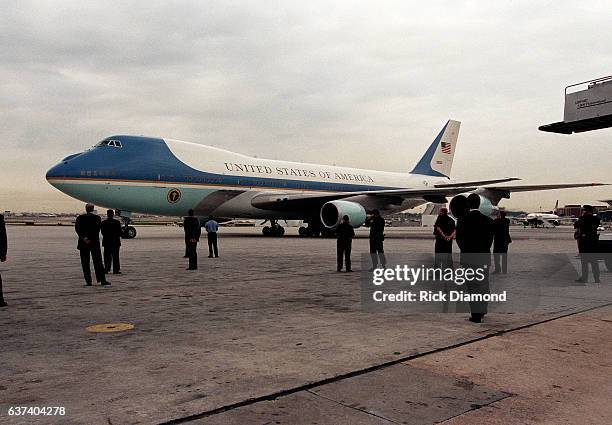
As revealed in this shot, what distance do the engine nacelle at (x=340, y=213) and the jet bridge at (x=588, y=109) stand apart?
9.23 meters

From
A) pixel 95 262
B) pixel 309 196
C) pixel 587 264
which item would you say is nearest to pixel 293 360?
pixel 95 262

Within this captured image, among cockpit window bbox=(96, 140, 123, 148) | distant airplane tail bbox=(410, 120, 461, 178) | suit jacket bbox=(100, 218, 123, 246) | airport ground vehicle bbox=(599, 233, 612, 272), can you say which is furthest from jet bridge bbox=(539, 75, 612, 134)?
distant airplane tail bbox=(410, 120, 461, 178)

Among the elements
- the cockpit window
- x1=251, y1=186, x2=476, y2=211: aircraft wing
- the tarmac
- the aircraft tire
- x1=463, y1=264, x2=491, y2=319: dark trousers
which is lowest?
the tarmac

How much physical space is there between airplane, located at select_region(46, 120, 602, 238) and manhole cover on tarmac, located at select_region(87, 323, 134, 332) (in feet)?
48.6

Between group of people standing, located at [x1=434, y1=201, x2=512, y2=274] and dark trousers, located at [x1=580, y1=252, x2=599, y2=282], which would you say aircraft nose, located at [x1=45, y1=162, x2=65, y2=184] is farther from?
dark trousers, located at [x1=580, y1=252, x2=599, y2=282]

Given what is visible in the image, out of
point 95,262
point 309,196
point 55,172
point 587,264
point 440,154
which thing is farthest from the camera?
point 440,154

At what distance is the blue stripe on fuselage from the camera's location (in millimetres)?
21109

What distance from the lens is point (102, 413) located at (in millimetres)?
3238

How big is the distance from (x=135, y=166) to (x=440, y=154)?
77.6 feet

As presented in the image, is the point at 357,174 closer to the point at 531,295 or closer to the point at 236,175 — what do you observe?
the point at 236,175

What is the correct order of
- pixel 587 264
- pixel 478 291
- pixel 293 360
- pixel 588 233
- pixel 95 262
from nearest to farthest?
pixel 293 360 → pixel 478 291 → pixel 95 262 → pixel 587 264 → pixel 588 233

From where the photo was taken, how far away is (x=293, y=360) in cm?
445

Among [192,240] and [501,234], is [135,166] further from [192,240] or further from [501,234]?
[501,234]

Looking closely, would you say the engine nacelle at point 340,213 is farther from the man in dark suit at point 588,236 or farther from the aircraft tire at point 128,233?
the man in dark suit at point 588,236
